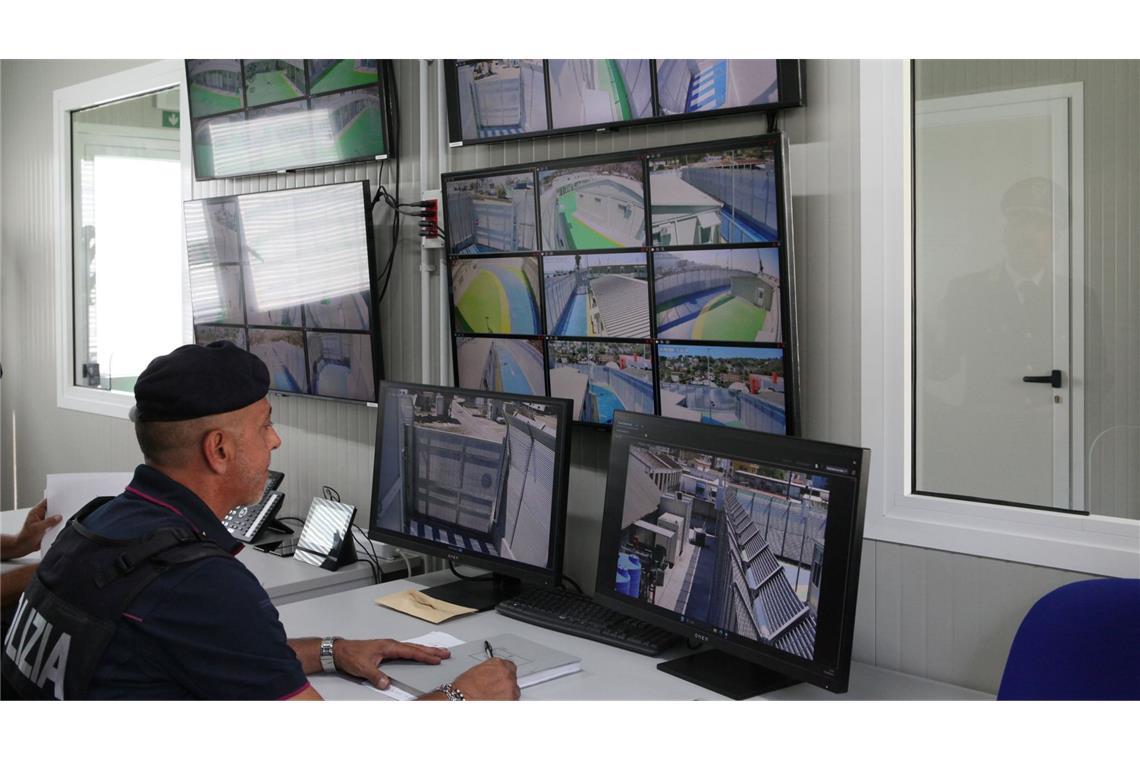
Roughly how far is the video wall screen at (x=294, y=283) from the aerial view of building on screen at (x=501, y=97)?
0.47 m

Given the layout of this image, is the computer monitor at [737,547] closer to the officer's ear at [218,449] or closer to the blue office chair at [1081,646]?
the blue office chair at [1081,646]

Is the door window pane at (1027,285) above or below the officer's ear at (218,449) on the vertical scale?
above

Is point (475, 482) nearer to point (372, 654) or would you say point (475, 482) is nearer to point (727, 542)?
point (372, 654)

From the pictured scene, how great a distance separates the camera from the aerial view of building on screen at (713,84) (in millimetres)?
2012

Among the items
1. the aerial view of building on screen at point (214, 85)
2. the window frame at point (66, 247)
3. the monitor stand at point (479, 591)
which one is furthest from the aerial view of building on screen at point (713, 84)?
the window frame at point (66, 247)

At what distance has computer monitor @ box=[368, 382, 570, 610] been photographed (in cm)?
214

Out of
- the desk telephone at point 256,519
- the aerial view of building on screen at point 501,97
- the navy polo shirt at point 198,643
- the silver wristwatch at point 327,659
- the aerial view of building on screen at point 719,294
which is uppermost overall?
the aerial view of building on screen at point 501,97

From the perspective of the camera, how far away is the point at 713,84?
6.90 feet

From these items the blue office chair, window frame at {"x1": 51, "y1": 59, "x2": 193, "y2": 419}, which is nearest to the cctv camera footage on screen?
the blue office chair

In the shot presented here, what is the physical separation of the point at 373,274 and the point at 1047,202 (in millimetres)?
1910

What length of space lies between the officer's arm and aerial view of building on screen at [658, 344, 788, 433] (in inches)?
64.7

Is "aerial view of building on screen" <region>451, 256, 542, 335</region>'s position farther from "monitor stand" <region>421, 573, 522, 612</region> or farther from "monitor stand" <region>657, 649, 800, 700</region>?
"monitor stand" <region>657, 649, 800, 700</region>

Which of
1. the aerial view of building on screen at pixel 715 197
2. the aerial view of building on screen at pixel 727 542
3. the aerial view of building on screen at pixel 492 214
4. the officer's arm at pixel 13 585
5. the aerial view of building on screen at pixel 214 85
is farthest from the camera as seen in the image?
the aerial view of building on screen at pixel 214 85
